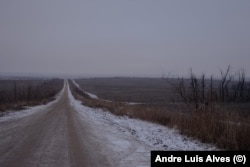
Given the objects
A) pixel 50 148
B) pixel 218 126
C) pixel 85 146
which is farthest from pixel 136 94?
pixel 50 148

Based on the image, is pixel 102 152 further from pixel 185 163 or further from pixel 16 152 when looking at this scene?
pixel 185 163

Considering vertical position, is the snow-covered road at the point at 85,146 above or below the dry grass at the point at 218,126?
below

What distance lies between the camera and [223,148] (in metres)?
10.3

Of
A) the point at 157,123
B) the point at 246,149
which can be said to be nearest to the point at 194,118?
the point at 157,123

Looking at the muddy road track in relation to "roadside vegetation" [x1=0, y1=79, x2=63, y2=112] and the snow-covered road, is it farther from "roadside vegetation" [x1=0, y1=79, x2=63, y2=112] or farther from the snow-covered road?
"roadside vegetation" [x1=0, y1=79, x2=63, y2=112]

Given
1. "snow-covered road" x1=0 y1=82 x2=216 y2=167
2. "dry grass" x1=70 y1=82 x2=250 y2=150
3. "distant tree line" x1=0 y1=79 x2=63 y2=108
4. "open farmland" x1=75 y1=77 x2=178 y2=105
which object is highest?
"dry grass" x1=70 y1=82 x2=250 y2=150

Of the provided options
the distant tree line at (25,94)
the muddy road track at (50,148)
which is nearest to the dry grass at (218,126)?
the muddy road track at (50,148)

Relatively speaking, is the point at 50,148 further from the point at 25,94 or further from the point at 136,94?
the point at 136,94

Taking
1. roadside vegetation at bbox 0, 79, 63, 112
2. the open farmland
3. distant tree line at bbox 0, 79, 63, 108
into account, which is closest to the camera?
roadside vegetation at bbox 0, 79, 63, 112

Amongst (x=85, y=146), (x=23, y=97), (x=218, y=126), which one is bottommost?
(x=23, y=97)

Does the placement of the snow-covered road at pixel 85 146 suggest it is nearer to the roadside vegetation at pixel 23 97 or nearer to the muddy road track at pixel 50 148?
the muddy road track at pixel 50 148

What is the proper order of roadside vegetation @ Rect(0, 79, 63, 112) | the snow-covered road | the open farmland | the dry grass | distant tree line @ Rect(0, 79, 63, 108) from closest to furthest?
the snow-covered road
the dry grass
roadside vegetation @ Rect(0, 79, 63, 112)
distant tree line @ Rect(0, 79, 63, 108)
the open farmland

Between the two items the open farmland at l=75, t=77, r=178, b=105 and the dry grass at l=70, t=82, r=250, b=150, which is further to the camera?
the open farmland at l=75, t=77, r=178, b=105

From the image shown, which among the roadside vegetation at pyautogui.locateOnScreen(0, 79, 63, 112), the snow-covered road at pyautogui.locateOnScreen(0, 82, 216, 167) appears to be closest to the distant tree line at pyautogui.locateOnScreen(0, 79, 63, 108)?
the roadside vegetation at pyautogui.locateOnScreen(0, 79, 63, 112)
